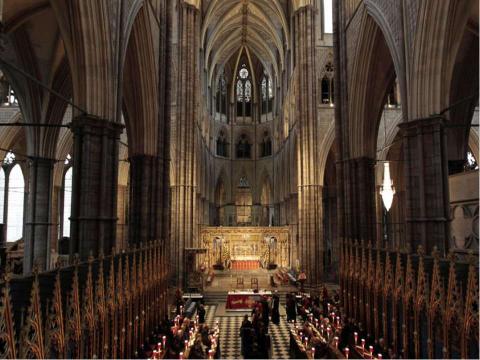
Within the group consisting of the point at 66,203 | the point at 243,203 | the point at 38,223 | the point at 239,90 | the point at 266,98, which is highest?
the point at 239,90

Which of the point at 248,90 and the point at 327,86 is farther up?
the point at 248,90

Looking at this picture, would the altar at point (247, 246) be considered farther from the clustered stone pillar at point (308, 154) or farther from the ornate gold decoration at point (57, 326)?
the ornate gold decoration at point (57, 326)

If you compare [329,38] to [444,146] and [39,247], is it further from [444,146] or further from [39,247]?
[39,247]

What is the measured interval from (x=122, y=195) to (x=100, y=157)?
18.1m

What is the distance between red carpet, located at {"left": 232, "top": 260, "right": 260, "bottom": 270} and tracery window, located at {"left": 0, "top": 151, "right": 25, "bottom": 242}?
582 inches

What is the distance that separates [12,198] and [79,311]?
2433cm

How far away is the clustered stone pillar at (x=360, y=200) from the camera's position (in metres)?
14.7

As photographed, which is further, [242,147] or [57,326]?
[242,147]

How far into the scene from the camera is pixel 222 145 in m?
44.5

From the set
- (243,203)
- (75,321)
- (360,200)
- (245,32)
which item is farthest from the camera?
(243,203)

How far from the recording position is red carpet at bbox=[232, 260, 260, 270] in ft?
97.1

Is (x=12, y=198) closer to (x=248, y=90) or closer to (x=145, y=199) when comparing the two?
(x=145, y=199)

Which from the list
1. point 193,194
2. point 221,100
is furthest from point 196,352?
point 221,100

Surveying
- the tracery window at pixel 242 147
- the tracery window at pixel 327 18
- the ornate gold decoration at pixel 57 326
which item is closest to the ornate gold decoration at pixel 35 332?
the ornate gold decoration at pixel 57 326
